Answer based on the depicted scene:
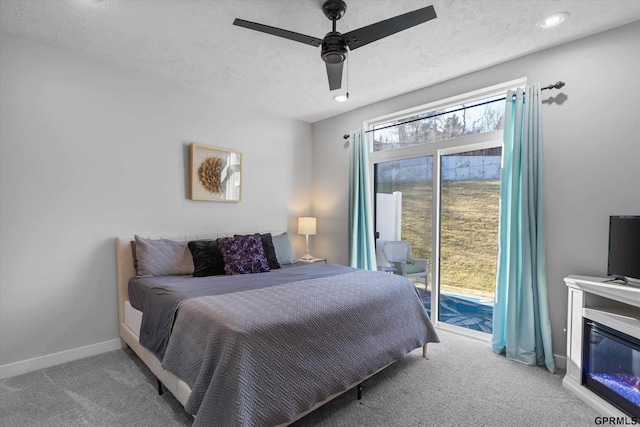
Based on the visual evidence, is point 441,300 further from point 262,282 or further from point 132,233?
point 132,233

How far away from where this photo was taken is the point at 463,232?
3.30m

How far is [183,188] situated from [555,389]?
3797mm

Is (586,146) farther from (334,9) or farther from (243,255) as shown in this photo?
(243,255)

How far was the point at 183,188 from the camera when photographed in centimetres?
337

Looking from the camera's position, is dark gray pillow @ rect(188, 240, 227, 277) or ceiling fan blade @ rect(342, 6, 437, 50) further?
dark gray pillow @ rect(188, 240, 227, 277)

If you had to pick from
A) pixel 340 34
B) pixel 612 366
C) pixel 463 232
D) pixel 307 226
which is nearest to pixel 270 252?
pixel 307 226

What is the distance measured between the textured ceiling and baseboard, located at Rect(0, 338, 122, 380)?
8.66 feet

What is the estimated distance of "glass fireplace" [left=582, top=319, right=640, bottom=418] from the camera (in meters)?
1.83

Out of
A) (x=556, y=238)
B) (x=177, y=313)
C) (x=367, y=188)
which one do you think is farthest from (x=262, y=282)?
(x=556, y=238)

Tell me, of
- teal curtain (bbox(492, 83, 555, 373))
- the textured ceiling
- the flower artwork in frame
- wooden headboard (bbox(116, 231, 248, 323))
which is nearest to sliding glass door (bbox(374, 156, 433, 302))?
teal curtain (bbox(492, 83, 555, 373))

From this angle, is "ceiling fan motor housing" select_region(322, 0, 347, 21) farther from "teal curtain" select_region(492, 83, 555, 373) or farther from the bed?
the bed

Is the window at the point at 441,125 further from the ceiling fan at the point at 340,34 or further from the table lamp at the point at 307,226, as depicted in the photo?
the ceiling fan at the point at 340,34

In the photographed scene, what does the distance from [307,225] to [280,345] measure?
2784 millimetres

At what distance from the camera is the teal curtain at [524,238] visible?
256 centimetres
